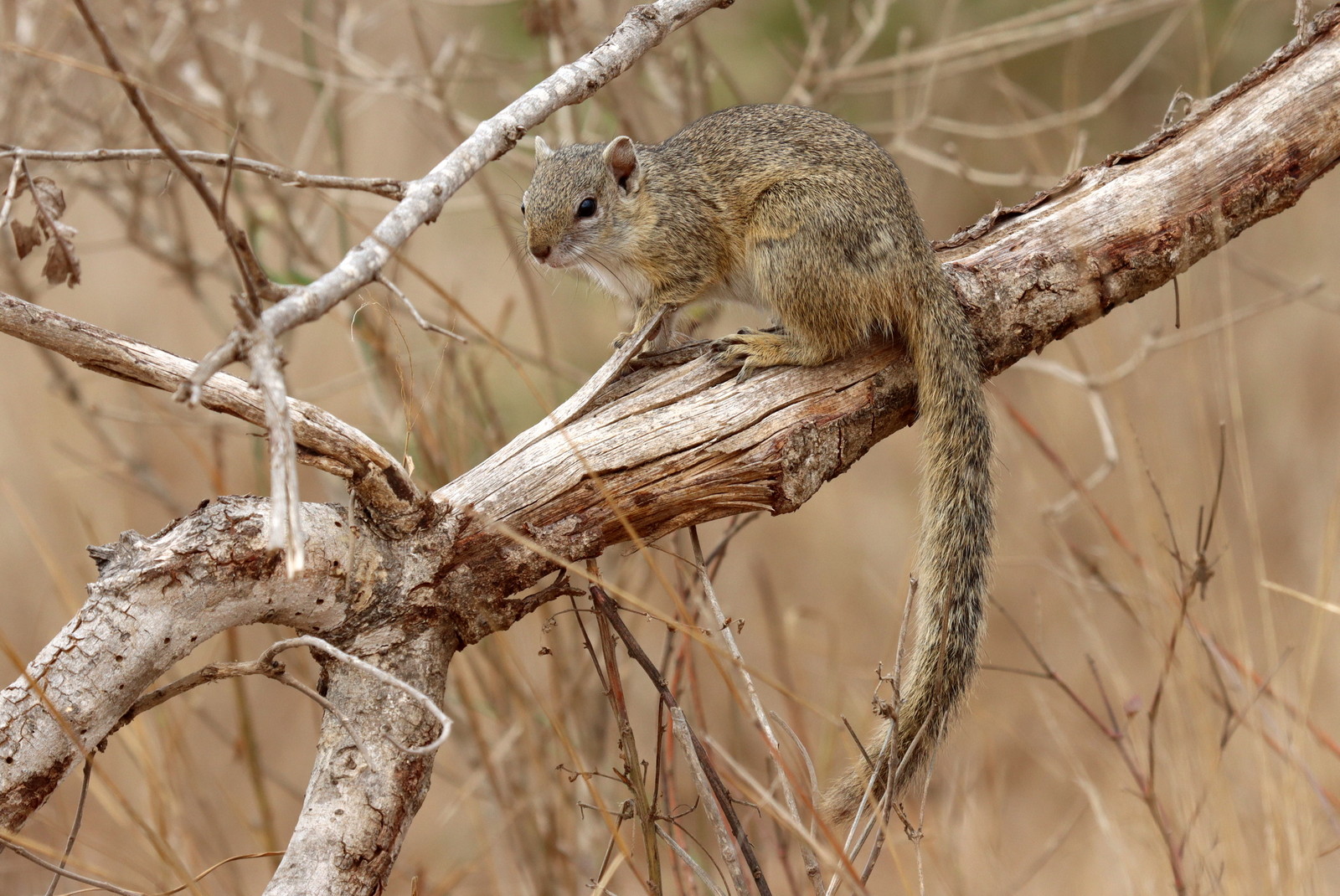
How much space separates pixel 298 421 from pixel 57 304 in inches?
220

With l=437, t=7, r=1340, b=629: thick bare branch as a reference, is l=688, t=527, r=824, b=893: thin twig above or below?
below

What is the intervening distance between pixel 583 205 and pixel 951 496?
1288mm

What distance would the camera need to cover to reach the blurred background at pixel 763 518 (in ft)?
9.09

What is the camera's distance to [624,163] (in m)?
2.99

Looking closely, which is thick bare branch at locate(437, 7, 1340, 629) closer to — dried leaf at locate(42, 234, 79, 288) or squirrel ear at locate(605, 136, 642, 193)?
dried leaf at locate(42, 234, 79, 288)

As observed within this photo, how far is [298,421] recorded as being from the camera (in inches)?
70.7

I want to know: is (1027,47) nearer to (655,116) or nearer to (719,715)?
(655,116)

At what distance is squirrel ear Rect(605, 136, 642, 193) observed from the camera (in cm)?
294

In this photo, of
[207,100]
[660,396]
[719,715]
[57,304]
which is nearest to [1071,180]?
[660,396]

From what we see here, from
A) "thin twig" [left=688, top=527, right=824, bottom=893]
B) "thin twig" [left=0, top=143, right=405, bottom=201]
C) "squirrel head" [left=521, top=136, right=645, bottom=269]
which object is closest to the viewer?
"thin twig" [left=0, top=143, right=405, bottom=201]

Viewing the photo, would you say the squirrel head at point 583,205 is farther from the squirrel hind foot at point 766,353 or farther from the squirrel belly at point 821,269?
the squirrel hind foot at point 766,353

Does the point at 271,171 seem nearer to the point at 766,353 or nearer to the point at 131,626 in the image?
the point at 131,626

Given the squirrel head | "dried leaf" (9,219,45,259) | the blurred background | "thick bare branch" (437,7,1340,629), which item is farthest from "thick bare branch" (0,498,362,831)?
the squirrel head

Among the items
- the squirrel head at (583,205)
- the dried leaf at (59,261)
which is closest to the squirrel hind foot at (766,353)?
the squirrel head at (583,205)
